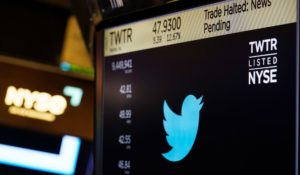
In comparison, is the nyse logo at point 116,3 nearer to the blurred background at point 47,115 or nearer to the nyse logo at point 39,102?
the blurred background at point 47,115

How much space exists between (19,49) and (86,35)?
1.80m

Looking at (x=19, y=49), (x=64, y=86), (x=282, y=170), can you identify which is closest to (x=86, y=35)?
(x=64, y=86)

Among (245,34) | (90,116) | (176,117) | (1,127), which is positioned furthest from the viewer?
(90,116)

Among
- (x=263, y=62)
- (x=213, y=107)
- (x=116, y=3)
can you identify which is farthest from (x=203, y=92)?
(x=116, y=3)

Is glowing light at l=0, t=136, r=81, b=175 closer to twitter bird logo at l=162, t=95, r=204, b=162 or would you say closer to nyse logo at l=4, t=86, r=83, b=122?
nyse logo at l=4, t=86, r=83, b=122

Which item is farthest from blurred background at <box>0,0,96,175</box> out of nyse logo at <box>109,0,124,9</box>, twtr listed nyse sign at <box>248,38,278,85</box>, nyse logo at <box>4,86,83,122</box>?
twtr listed nyse sign at <box>248,38,278,85</box>

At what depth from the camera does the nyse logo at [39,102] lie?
256 cm

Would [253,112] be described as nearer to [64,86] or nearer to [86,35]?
[86,35]

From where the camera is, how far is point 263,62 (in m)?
1.15

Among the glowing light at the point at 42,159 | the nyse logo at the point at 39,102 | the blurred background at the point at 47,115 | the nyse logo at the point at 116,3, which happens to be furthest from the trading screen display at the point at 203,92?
the nyse logo at the point at 39,102

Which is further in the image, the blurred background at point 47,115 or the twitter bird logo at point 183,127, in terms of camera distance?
the blurred background at point 47,115

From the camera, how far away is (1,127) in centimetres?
249

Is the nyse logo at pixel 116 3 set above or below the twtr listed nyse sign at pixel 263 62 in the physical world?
above

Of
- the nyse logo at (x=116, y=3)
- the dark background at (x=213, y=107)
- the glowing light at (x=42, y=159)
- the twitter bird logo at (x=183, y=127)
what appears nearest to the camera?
the dark background at (x=213, y=107)
